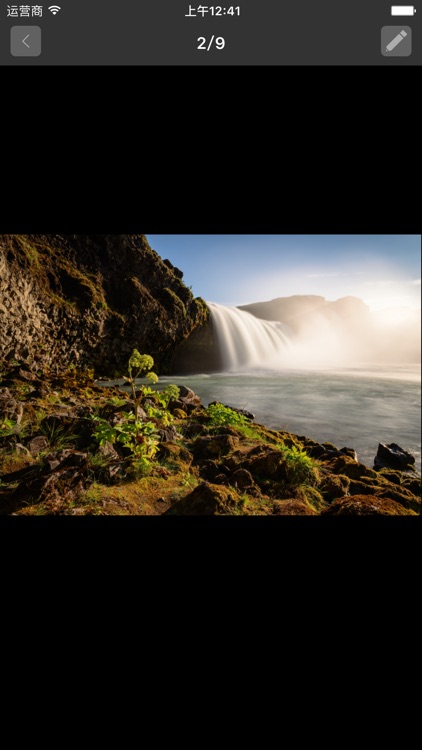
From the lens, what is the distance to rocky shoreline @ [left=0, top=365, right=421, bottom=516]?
6.69 ft

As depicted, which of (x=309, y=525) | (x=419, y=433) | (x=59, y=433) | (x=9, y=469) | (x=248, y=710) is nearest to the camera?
(x=248, y=710)

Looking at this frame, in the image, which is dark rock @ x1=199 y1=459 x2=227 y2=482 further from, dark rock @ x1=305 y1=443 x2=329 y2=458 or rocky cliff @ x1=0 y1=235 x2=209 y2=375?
rocky cliff @ x1=0 y1=235 x2=209 y2=375

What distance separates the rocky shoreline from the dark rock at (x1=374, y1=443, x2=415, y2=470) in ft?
2.37

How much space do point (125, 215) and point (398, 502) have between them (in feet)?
9.87

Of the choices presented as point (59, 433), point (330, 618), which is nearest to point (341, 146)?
point (330, 618)

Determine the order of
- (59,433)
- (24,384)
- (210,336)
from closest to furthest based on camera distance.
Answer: (59,433) < (24,384) < (210,336)

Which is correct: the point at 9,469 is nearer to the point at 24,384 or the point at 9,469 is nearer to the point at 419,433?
the point at 24,384

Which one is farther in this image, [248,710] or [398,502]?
[398,502]

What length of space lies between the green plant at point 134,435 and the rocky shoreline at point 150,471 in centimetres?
1

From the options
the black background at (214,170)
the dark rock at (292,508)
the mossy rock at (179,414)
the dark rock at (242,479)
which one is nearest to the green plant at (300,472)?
the dark rock at (292,508)

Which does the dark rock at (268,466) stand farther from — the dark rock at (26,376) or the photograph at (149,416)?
the dark rock at (26,376)

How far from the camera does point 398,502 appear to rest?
8.09ft
